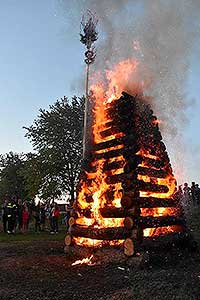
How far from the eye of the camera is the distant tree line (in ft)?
120

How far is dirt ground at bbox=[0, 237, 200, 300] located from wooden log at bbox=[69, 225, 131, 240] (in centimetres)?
88

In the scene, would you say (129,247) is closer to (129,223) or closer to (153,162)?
(129,223)

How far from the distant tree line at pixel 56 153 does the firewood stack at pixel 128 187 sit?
2413 centimetres

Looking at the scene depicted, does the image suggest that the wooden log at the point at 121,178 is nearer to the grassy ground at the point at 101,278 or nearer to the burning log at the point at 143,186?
the burning log at the point at 143,186

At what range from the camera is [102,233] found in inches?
396

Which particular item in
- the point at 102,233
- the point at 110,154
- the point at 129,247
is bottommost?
the point at 129,247

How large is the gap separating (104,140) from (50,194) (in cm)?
2558

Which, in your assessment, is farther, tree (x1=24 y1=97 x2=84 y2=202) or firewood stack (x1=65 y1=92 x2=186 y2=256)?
tree (x1=24 y1=97 x2=84 y2=202)

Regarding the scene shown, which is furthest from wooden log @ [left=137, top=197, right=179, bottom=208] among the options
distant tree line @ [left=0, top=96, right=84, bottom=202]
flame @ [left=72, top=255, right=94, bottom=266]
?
distant tree line @ [left=0, top=96, right=84, bottom=202]

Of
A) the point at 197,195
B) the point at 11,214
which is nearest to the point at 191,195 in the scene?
the point at 197,195

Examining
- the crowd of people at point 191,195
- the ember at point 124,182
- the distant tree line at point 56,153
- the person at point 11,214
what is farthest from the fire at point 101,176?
the distant tree line at point 56,153

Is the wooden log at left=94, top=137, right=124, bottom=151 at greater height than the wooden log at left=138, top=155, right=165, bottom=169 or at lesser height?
greater

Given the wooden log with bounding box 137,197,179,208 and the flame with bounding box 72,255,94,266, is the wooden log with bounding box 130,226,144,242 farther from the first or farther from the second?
the flame with bounding box 72,255,94,266

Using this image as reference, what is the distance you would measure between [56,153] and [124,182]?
88.6ft
